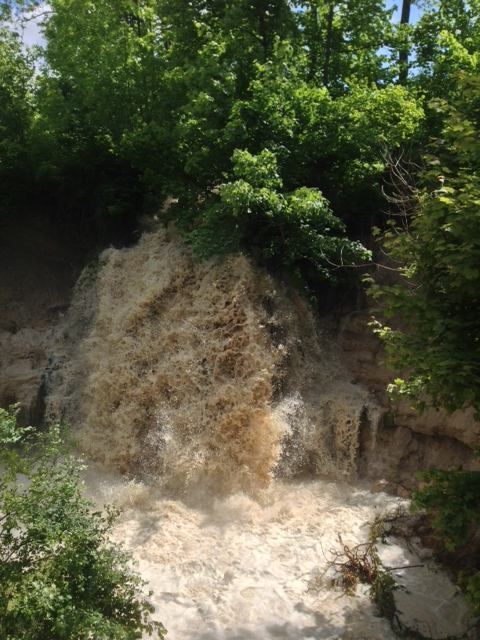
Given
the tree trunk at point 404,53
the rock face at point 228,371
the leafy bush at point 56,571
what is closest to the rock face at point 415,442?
the rock face at point 228,371

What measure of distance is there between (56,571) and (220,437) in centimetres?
442

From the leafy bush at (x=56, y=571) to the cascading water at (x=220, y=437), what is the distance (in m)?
1.59

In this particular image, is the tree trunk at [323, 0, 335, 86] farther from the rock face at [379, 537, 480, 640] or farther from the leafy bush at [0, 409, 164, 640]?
the leafy bush at [0, 409, 164, 640]

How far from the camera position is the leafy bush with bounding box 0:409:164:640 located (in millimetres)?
5254

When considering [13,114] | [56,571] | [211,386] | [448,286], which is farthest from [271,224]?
[13,114]

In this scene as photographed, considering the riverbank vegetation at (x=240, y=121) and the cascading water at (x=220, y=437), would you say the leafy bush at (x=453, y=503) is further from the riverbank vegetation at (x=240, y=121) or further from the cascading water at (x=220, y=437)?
the riverbank vegetation at (x=240, y=121)

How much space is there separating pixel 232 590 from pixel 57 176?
34.7 ft

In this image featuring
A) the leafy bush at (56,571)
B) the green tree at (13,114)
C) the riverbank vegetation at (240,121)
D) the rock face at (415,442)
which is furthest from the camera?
the green tree at (13,114)

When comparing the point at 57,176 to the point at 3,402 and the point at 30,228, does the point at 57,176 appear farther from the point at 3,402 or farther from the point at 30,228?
the point at 3,402

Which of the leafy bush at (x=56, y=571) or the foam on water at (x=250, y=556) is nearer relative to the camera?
the leafy bush at (x=56, y=571)

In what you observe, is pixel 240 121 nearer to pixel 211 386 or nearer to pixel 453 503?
pixel 211 386

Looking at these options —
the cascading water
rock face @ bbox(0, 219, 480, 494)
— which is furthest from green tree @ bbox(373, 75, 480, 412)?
rock face @ bbox(0, 219, 480, 494)

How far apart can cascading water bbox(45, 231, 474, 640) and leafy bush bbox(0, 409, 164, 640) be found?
159 cm

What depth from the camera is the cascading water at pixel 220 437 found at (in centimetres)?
761
